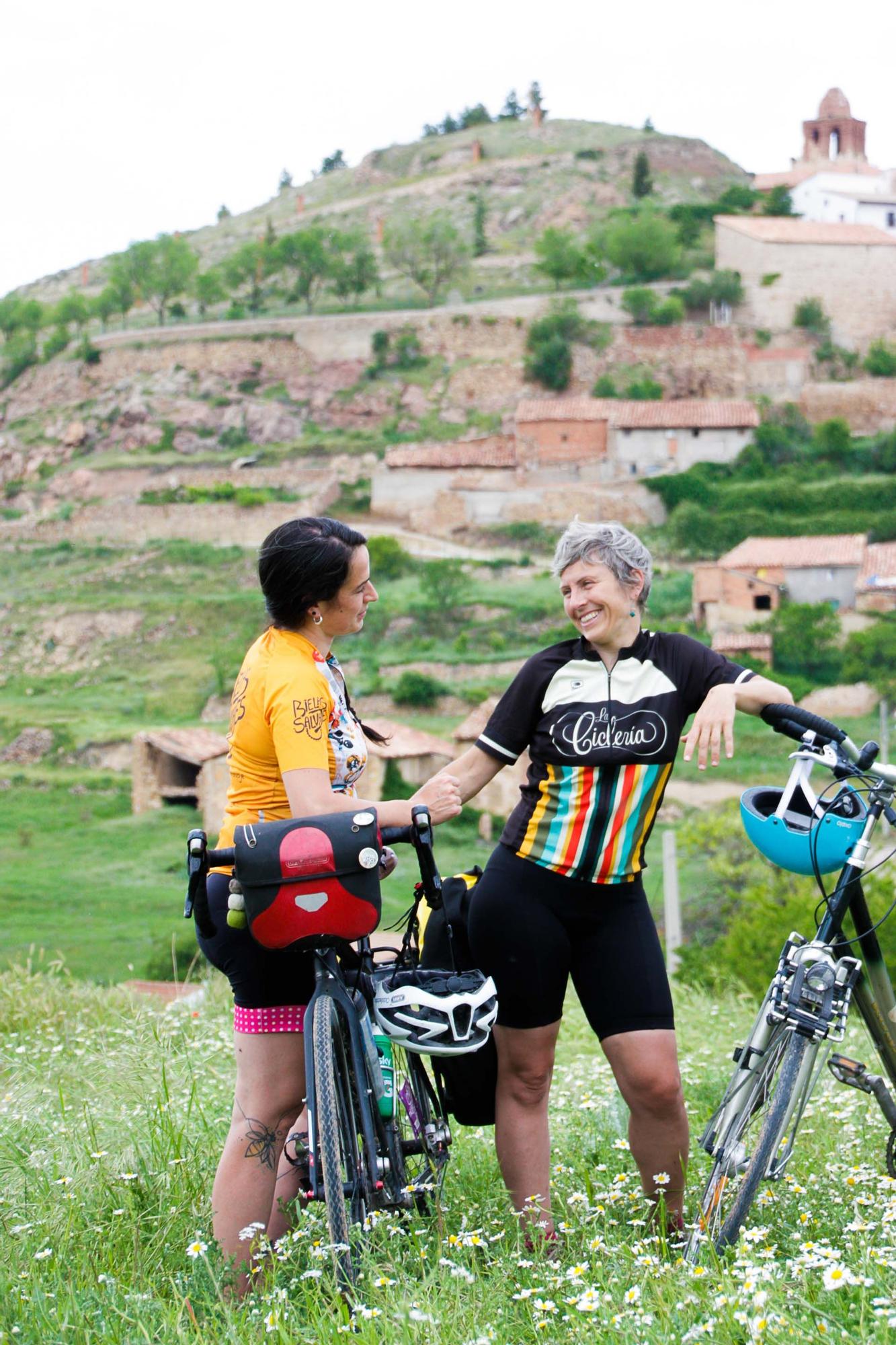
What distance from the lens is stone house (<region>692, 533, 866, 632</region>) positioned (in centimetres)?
3528

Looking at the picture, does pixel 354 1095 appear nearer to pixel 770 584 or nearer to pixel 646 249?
pixel 770 584

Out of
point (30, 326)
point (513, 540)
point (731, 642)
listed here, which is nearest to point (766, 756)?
point (731, 642)

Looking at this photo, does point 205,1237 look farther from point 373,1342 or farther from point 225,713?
point 225,713

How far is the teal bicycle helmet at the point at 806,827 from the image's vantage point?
101 inches

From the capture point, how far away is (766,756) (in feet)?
92.5

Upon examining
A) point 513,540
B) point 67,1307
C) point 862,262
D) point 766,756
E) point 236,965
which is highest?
point 862,262

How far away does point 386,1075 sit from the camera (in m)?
2.58

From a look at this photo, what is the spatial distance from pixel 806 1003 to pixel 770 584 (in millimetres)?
33643

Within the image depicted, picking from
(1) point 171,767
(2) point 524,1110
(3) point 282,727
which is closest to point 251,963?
(3) point 282,727

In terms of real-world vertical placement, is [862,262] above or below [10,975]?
above

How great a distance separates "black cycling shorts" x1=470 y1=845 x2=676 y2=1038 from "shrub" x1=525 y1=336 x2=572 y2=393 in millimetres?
48047

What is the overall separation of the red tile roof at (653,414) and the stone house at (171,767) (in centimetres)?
2008

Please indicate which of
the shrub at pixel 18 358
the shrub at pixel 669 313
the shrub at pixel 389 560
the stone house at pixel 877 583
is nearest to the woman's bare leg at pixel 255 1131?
the stone house at pixel 877 583

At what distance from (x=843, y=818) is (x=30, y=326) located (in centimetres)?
6430
